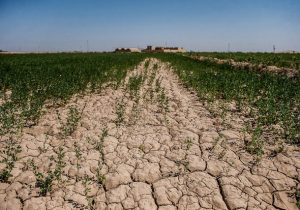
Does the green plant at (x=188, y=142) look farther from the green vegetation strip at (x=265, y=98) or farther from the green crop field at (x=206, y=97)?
the green crop field at (x=206, y=97)

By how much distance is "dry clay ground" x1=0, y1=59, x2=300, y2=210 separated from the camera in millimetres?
3506

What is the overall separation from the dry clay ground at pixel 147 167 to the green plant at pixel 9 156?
0.09 meters

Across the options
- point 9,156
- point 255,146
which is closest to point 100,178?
point 9,156

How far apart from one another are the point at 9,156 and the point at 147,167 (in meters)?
2.24

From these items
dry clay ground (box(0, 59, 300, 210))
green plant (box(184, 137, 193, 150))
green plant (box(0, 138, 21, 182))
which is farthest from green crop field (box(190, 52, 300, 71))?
green plant (box(0, 138, 21, 182))

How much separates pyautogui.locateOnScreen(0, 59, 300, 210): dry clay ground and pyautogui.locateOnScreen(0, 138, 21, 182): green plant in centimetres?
9

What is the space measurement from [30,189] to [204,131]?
11.1ft

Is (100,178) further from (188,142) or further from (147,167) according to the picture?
(188,142)

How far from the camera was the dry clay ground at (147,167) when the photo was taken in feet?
11.5

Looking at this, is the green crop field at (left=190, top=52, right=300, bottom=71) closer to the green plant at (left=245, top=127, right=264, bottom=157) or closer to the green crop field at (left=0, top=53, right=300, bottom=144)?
the green crop field at (left=0, top=53, right=300, bottom=144)

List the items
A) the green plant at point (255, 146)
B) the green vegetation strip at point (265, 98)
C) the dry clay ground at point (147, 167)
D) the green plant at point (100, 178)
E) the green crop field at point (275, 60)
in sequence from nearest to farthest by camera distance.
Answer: the dry clay ground at point (147, 167), the green plant at point (100, 178), the green plant at point (255, 146), the green vegetation strip at point (265, 98), the green crop field at point (275, 60)

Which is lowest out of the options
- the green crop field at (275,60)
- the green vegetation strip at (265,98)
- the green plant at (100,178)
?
the green plant at (100,178)

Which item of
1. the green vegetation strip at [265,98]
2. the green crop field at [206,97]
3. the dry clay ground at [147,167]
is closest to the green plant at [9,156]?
the dry clay ground at [147,167]

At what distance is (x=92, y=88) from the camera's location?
28.7ft
